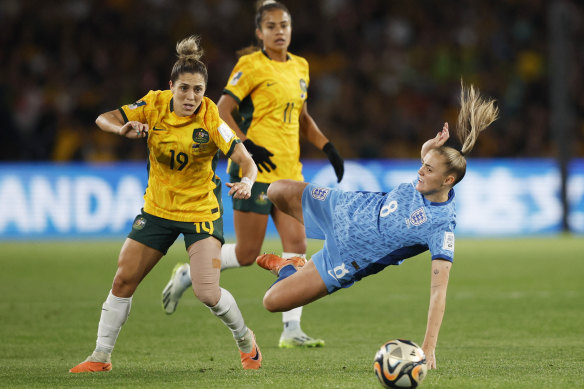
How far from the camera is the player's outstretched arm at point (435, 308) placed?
5258 millimetres

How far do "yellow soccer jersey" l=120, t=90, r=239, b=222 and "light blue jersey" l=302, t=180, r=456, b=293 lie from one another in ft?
2.31

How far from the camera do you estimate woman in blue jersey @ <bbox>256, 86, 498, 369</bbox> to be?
544cm

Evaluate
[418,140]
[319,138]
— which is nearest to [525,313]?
[319,138]

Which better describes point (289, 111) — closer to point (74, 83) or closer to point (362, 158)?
point (362, 158)

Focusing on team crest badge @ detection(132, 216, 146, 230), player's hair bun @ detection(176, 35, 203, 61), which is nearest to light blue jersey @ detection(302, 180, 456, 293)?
team crest badge @ detection(132, 216, 146, 230)

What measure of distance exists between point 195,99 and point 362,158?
508 inches

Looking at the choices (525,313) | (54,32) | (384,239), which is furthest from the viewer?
(54,32)

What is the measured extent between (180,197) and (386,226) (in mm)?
1311

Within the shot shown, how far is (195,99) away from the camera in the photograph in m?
5.75

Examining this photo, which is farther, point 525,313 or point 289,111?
point 525,313

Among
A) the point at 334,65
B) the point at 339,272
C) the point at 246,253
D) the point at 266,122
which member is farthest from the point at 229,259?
the point at 334,65

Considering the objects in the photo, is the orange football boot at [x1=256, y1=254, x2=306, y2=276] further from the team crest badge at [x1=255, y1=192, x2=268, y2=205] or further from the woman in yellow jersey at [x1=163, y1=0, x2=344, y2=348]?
the team crest badge at [x1=255, y1=192, x2=268, y2=205]

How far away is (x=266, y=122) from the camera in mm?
7496

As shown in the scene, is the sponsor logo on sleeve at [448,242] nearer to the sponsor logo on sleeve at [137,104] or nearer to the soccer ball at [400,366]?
the soccer ball at [400,366]
